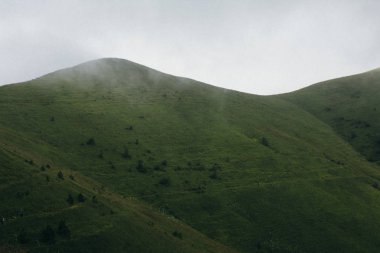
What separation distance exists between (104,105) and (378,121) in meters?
68.5

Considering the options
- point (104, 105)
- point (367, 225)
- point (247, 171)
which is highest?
point (104, 105)

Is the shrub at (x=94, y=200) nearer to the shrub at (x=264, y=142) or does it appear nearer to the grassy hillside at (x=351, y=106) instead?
the shrub at (x=264, y=142)

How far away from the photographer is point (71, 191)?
59.2m

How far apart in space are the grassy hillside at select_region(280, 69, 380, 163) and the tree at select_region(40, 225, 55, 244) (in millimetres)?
80382

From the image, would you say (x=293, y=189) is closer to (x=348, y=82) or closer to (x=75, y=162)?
(x=75, y=162)

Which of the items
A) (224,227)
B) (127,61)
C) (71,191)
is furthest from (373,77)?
(71,191)

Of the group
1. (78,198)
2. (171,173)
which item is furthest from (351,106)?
(78,198)

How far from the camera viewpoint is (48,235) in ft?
163

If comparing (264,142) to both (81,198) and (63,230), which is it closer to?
(81,198)

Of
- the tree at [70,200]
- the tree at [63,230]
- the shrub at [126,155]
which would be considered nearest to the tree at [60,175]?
the tree at [70,200]

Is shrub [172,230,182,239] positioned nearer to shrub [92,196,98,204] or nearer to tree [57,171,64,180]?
shrub [92,196,98,204]

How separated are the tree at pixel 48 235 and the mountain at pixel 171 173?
0.38 meters

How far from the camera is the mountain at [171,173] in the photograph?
55.9m

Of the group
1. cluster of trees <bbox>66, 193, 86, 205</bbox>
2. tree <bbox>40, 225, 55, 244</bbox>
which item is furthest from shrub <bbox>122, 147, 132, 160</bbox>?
tree <bbox>40, 225, 55, 244</bbox>
